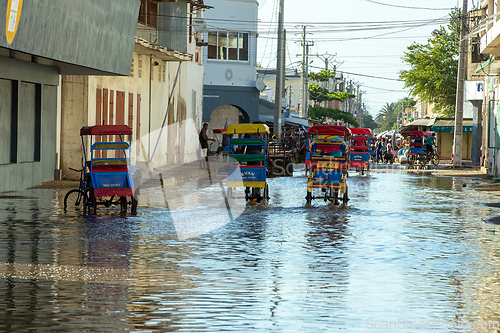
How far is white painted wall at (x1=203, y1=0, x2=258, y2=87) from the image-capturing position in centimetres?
5272

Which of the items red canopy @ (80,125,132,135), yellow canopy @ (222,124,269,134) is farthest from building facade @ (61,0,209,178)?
red canopy @ (80,125,132,135)

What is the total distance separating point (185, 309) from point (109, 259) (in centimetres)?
299

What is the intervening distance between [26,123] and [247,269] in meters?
13.1

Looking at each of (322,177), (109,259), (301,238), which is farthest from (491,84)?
(109,259)

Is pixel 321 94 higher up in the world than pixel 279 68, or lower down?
higher up

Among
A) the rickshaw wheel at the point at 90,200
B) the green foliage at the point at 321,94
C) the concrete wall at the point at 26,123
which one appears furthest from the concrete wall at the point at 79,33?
the green foliage at the point at 321,94

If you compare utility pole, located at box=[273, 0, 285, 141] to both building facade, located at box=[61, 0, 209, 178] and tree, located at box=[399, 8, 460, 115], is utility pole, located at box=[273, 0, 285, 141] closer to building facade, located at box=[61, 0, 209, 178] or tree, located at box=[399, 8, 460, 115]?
building facade, located at box=[61, 0, 209, 178]

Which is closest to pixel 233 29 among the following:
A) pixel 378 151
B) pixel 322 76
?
pixel 378 151

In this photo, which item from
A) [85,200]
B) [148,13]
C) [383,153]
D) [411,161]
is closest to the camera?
[85,200]

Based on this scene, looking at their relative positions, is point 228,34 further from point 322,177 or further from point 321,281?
point 321,281

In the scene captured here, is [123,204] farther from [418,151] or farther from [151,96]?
[418,151]

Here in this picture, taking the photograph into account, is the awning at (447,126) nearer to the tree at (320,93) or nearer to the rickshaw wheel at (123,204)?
the tree at (320,93)

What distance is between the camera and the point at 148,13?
29484 mm

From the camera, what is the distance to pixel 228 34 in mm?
53219
